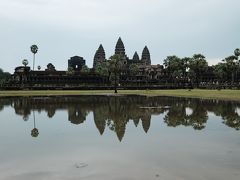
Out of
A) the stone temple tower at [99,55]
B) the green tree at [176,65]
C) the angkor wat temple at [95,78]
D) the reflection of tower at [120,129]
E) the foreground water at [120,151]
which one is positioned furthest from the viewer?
the stone temple tower at [99,55]

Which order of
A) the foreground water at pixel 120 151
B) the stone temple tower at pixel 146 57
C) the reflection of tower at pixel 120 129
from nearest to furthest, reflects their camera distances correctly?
the foreground water at pixel 120 151
the reflection of tower at pixel 120 129
the stone temple tower at pixel 146 57

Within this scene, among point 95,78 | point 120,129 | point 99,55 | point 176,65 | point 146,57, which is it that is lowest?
point 120,129

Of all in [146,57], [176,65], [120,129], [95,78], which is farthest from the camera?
[146,57]

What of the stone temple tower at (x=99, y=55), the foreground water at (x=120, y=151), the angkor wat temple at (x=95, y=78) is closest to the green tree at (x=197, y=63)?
the angkor wat temple at (x=95, y=78)

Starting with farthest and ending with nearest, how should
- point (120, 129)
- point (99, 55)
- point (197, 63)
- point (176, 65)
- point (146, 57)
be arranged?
point (146, 57), point (99, 55), point (176, 65), point (197, 63), point (120, 129)

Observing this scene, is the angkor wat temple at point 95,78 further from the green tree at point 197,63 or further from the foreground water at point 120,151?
the foreground water at point 120,151

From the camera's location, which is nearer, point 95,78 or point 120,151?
point 120,151

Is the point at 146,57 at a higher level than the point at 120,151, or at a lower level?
higher

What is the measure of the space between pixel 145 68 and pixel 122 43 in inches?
677

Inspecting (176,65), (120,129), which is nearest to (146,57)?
(176,65)

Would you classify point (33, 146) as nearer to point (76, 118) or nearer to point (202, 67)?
point (76, 118)

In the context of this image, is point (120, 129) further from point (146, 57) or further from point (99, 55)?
point (146, 57)

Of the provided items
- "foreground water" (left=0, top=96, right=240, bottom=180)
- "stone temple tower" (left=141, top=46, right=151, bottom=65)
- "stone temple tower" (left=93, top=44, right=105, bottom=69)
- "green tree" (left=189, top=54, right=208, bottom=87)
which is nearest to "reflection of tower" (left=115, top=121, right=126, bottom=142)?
"foreground water" (left=0, top=96, right=240, bottom=180)

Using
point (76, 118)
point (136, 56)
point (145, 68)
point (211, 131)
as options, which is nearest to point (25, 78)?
point (145, 68)
